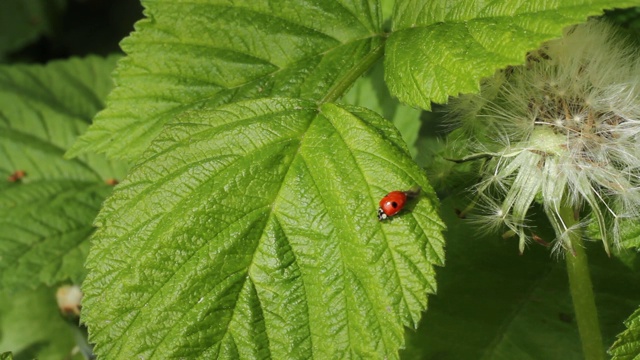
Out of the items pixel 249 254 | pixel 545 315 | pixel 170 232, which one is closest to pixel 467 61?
pixel 249 254

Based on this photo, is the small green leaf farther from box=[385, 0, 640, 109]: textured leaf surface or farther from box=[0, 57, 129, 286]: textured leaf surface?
box=[0, 57, 129, 286]: textured leaf surface

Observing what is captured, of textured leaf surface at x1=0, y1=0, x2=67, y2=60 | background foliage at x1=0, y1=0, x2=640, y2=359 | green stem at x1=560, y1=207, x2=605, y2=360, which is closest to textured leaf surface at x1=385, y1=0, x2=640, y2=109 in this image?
background foliage at x1=0, y1=0, x2=640, y2=359

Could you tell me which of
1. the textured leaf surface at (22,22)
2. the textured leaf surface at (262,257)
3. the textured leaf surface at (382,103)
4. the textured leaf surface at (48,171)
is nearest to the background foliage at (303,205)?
the textured leaf surface at (262,257)

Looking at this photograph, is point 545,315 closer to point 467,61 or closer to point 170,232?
point 467,61

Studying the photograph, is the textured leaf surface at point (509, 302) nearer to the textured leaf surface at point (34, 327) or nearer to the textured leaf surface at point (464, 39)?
the textured leaf surface at point (464, 39)

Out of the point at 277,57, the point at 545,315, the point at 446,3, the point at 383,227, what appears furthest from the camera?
the point at 545,315

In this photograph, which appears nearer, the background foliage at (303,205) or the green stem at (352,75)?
the background foliage at (303,205)

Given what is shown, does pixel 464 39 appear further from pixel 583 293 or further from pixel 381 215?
pixel 583 293
